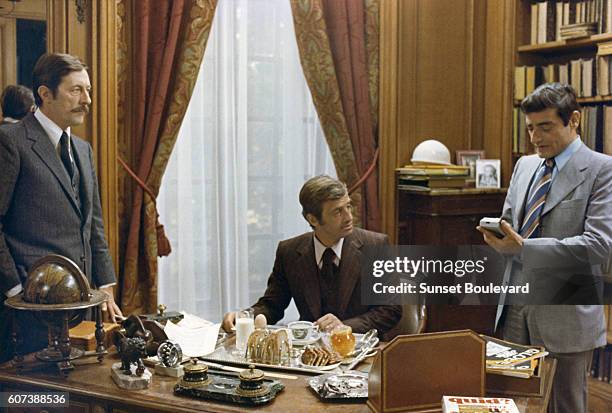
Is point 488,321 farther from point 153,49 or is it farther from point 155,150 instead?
point 153,49

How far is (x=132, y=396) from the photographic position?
2094mm

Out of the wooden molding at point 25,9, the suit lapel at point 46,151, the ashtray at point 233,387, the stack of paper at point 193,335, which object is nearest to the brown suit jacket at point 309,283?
the stack of paper at point 193,335

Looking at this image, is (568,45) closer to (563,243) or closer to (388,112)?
(388,112)

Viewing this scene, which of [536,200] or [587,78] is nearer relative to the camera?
[536,200]

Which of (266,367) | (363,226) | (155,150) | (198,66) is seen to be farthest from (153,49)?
(266,367)

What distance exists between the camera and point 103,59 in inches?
147

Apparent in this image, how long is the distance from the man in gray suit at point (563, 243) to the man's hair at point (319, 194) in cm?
62

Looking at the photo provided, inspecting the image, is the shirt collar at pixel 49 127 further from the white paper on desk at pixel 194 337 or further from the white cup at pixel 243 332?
the white cup at pixel 243 332

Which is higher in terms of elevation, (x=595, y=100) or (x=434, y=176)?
(x=595, y=100)

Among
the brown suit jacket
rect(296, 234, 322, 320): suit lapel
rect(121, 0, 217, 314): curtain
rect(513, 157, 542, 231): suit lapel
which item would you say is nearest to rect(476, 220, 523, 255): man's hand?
rect(513, 157, 542, 231): suit lapel

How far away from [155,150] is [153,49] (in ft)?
1.75

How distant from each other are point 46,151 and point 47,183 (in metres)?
0.12

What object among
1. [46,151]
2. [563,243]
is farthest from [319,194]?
[46,151]

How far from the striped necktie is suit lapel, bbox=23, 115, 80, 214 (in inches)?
70.4
